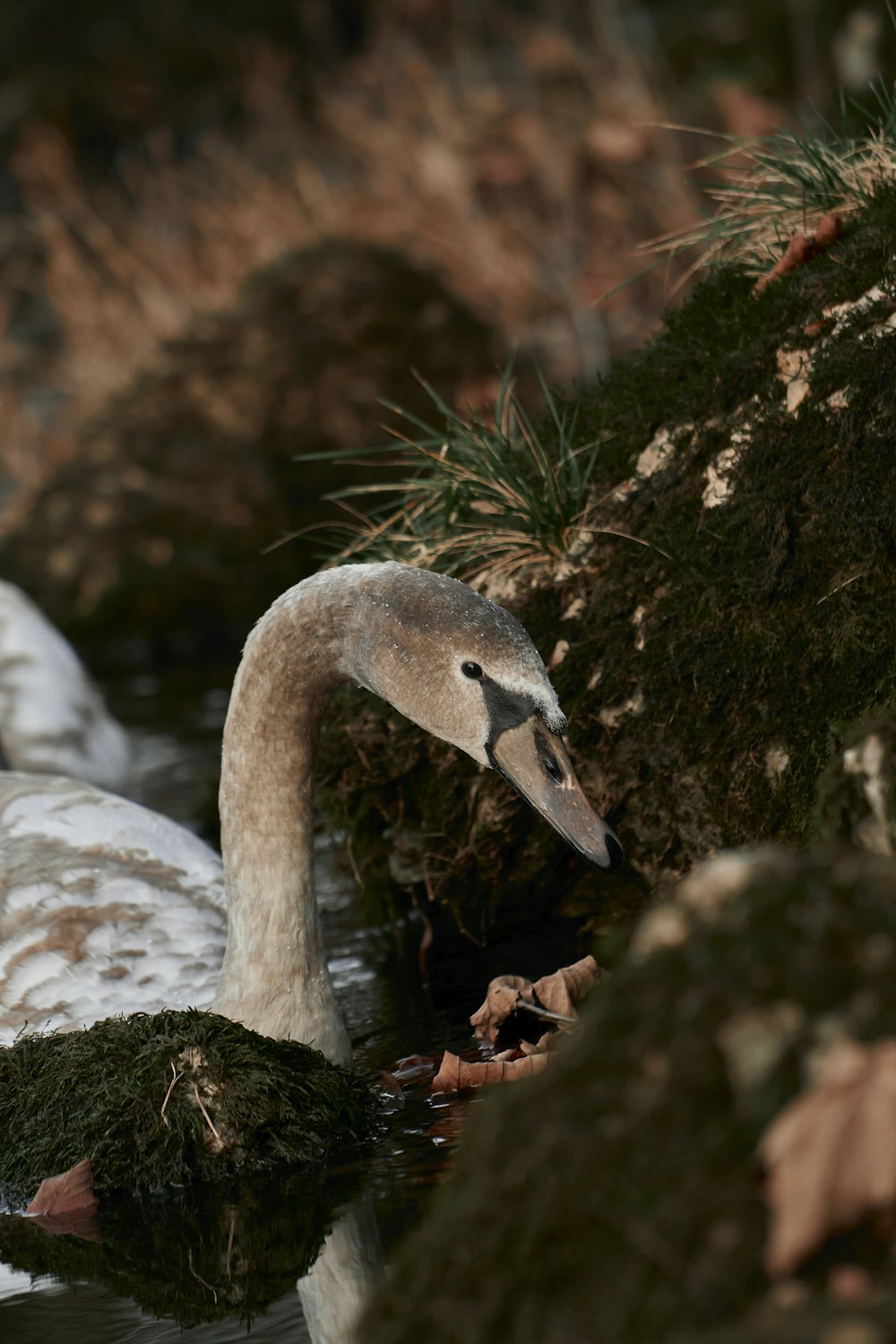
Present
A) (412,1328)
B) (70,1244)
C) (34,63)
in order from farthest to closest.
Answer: (34,63), (70,1244), (412,1328)

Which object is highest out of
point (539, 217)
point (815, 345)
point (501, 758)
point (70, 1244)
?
point (815, 345)

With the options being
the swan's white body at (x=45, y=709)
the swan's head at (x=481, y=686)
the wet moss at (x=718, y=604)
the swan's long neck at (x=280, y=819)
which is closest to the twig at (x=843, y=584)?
the wet moss at (x=718, y=604)

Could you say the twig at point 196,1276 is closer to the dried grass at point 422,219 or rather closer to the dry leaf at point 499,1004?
the dry leaf at point 499,1004

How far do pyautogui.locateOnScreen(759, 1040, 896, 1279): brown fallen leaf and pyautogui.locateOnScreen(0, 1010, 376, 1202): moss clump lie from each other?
2157 mm

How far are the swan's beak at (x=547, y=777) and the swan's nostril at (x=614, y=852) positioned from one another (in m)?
0.02

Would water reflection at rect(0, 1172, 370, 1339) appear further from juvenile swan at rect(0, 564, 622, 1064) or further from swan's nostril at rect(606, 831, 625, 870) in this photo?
swan's nostril at rect(606, 831, 625, 870)

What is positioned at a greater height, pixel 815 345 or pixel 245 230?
pixel 815 345

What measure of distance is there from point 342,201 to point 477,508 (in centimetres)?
1053

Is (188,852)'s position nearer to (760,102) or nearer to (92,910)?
(92,910)

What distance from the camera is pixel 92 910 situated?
4898 millimetres

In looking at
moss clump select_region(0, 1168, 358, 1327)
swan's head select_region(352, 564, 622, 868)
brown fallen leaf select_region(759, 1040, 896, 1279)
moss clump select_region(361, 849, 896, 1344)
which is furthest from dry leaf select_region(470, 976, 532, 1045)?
brown fallen leaf select_region(759, 1040, 896, 1279)

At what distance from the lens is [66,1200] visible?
141 inches

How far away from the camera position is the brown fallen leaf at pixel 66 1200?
3578 millimetres

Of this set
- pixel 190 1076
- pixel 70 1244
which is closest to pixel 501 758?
pixel 190 1076
